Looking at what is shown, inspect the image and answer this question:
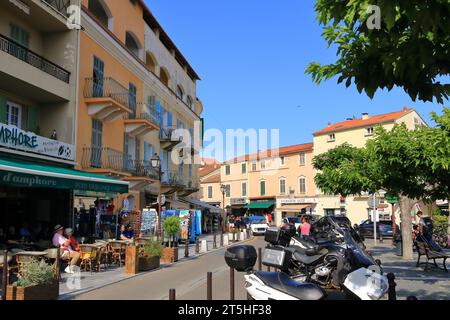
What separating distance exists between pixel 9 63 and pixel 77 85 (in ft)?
14.9

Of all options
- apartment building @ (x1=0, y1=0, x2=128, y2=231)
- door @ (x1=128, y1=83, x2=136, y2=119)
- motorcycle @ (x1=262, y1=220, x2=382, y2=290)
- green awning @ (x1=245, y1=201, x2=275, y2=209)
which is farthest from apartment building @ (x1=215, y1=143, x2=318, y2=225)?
motorcycle @ (x1=262, y1=220, x2=382, y2=290)

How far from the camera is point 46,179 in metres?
13.3

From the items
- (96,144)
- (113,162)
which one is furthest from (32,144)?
(113,162)

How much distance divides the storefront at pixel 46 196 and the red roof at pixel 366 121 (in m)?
37.5

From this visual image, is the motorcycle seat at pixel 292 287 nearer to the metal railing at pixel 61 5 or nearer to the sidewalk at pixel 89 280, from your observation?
the sidewalk at pixel 89 280

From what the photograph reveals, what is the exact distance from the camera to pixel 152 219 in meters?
22.7

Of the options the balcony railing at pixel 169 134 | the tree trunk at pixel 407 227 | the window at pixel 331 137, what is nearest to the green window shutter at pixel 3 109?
the tree trunk at pixel 407 227

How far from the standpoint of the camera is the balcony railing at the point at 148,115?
26062mm

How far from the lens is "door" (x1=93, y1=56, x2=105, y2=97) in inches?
824

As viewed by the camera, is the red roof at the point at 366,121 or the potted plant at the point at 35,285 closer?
the potted plant at the point at 35,285

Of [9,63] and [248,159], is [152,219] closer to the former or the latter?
[9,63]

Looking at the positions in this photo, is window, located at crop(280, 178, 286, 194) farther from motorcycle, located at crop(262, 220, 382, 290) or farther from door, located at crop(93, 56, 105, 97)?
motorcycle, located at crop(262, 220, 382, 290)

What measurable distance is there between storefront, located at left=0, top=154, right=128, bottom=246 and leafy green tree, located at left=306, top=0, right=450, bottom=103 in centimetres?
1072

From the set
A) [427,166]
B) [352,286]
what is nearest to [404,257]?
[427,166]
